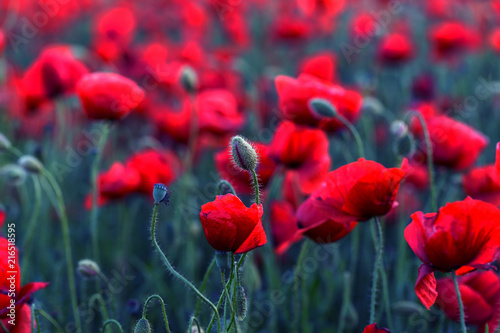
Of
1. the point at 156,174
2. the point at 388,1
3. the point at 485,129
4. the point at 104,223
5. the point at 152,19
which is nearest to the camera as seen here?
the point at 156,174

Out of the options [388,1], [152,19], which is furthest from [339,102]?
[152,19]

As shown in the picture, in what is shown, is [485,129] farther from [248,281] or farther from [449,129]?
[248,281]

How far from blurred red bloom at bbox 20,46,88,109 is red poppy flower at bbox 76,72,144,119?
0.32 meters

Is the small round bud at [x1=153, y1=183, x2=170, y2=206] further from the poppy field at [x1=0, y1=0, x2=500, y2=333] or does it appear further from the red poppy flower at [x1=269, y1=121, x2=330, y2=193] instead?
the red poppy flower at [x1=269, y1=121, x2=330, y2=193]

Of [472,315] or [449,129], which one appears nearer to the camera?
[472,315]

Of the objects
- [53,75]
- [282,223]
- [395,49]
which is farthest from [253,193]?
[395,49]

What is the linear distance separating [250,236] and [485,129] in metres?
2.02

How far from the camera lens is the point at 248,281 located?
1.35m

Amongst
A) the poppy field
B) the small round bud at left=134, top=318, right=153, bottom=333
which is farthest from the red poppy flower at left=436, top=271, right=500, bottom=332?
the small round bud at left=134, top=318, right=153, bottom=333

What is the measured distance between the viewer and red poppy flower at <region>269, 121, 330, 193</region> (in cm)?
137

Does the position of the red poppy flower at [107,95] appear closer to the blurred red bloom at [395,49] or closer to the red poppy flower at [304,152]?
the red poppy flower at [304,152]

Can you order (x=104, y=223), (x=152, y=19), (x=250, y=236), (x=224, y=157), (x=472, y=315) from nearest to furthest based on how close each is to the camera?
(x=250, y=236) < (x=472, y=315) < (x=224, y=157) < (x=104, y=223) < (x=152, y=19)

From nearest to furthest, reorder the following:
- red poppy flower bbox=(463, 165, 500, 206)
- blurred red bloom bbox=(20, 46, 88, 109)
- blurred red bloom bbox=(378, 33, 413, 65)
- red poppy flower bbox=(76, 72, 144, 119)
Answer: red poppy flower bbox=(463, 165, 500, 206)
red poppy flower bbox=(76, 72, 144, 119)
blurred red bloom bbox=(20, 46, 88, 109)
blurred red bloom bbox=(378, 33, 413, 65)

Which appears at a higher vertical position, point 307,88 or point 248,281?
point 307,88
